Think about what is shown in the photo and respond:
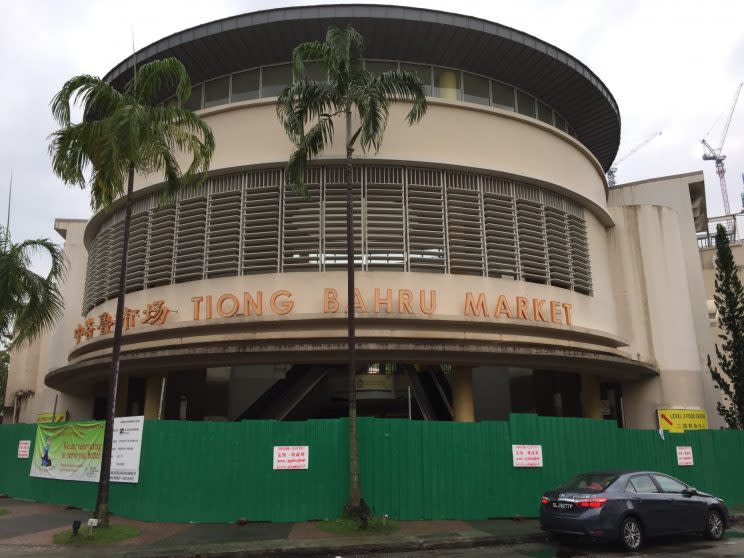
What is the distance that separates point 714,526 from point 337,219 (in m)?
12.4

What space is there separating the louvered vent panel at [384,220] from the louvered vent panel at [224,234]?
4121 mm

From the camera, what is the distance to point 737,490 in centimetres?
1869

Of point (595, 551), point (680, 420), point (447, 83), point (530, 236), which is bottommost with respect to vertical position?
point (595, 551)

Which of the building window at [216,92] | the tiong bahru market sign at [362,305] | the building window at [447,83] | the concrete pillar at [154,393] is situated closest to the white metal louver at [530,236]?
the tiong bahru market sign at [362,305]

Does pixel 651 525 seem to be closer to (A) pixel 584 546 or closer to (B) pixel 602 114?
(A) pixel 584 546

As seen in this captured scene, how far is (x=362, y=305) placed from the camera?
18625 mm

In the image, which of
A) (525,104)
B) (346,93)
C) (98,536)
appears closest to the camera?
(98,536)

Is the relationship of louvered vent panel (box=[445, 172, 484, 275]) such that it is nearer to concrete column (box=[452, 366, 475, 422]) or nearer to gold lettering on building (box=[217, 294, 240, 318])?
concrete column (box=[452, 366, 475, 422])

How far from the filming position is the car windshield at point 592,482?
12.5 metres

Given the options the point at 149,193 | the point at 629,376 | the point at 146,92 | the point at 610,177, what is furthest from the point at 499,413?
the point at 610,177

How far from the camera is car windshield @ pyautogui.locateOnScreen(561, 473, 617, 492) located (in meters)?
12.5

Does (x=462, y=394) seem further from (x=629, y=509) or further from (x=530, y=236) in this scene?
(x=629, y=509)

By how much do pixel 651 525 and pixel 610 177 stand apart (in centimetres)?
5856

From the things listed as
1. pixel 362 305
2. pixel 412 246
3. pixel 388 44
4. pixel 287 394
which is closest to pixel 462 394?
pixel 362 305
